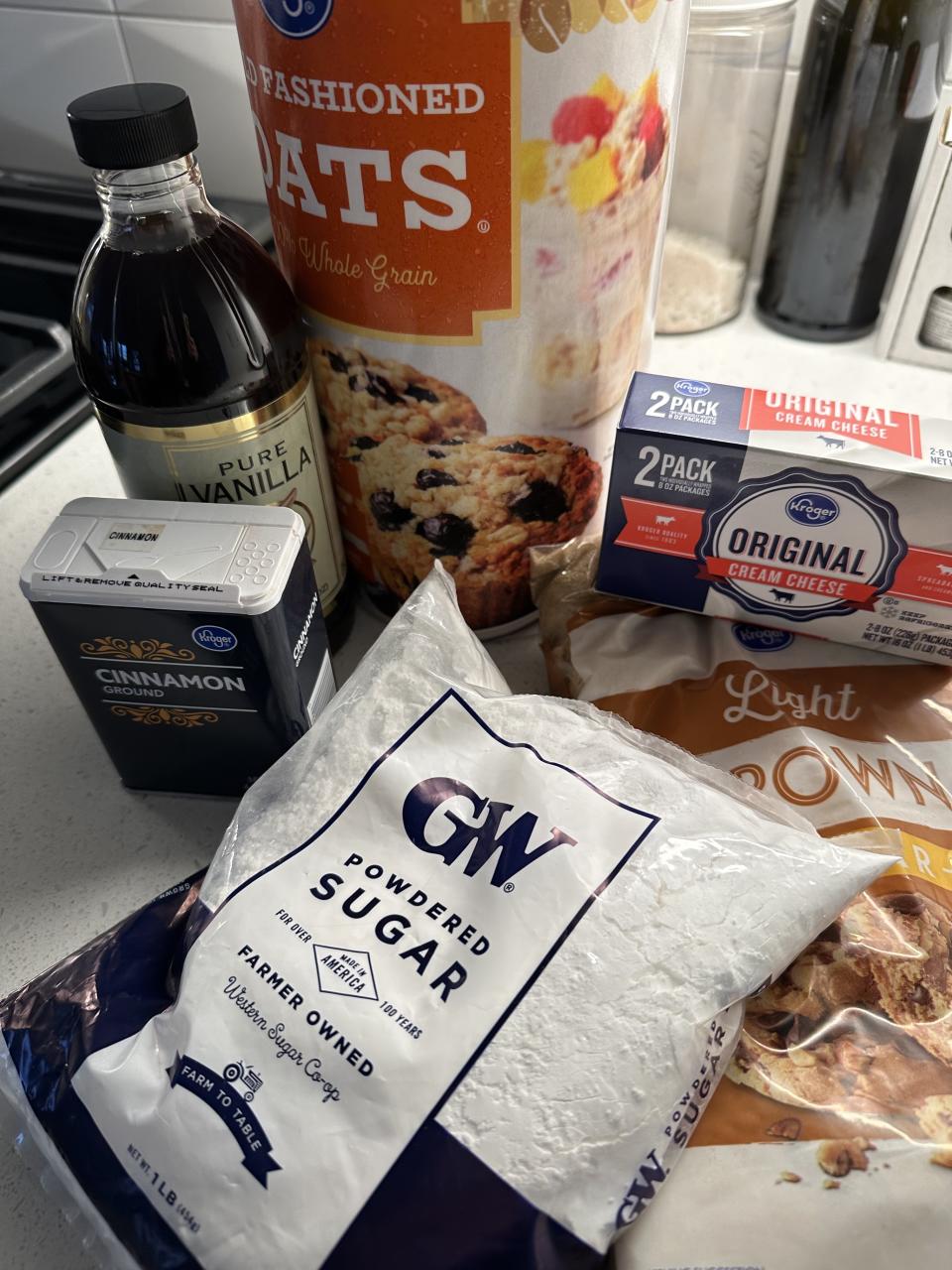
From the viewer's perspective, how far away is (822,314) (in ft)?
2.54

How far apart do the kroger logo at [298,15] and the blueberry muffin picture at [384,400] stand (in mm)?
138

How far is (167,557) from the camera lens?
16.2 inches

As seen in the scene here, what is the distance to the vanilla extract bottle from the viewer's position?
0.40 meters

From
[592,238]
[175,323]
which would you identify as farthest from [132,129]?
[592,238]

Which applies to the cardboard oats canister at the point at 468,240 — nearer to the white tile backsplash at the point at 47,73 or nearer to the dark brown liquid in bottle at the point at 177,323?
the dark brown liquid in bottle at the point at 177,323

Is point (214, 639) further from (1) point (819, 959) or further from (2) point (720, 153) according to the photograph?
(2) point (720, 153)

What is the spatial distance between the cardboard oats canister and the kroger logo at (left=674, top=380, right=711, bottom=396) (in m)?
0.05

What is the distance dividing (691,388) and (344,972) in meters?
0.32

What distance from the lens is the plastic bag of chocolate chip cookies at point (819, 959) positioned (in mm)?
311

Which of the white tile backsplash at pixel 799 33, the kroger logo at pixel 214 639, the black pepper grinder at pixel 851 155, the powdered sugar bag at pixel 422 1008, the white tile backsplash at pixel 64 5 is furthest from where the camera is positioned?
the white tile backsplash at pixel 64 5

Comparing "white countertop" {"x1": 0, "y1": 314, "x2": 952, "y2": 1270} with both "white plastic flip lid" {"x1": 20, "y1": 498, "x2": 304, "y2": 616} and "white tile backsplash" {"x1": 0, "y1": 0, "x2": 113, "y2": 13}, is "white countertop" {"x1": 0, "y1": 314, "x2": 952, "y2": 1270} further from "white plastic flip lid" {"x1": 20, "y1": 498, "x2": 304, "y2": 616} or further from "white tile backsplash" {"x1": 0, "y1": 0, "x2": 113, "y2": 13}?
"white tile backsplash" {"x1": 0, "y1": 0, "x2": 113, "y2": 13}

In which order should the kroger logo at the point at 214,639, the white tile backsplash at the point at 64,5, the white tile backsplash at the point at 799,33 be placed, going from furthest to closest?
the white tile backsplash at the point at 64,5 < the white tile backsplash at the point at 799,33 < the kroger logo at the point at 214,639

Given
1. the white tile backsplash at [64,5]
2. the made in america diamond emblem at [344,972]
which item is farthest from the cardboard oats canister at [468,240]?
the white tile backsplash at [64,5]

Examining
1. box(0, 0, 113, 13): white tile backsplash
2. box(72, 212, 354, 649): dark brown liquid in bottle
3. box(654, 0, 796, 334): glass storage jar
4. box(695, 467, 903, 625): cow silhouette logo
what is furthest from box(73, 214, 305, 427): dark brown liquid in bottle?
box(0, 0, 113, 13): white tile backsplash
